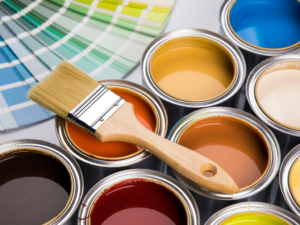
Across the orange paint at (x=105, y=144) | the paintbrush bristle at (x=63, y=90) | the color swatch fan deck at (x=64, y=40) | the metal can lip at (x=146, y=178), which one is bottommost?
the metal can lip at (x=146, y=178)

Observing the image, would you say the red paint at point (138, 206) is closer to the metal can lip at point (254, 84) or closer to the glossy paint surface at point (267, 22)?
the metal can lip at point (254, 84)

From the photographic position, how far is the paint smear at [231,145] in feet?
6.26

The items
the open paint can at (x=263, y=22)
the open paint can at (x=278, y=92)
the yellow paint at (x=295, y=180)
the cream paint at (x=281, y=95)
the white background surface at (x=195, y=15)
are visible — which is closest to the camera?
the yellow paint at (x=295, y=180)

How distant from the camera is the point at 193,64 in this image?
2350 millimetres

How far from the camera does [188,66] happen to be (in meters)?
2.35

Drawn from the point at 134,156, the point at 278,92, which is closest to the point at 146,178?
the point at 134,156

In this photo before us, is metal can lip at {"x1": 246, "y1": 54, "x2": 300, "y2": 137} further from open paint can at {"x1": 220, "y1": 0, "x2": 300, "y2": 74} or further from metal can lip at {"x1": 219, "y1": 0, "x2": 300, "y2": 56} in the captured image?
open paint can at {"x1": 220, "y1": 0, "x2": 300, "y2": 74}

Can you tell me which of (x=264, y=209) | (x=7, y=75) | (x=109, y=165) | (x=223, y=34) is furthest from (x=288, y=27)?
(x=7, y=75)

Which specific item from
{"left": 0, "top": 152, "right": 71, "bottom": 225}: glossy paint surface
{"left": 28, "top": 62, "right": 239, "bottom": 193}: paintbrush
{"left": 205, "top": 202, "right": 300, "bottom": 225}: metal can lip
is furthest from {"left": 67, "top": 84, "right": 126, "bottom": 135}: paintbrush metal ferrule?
{"left": 205, "top": 202, "right": 300, "bottom": 225}: metal can lip

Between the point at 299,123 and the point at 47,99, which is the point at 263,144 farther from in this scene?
the point at 47,99

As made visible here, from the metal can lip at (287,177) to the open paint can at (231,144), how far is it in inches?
1.6

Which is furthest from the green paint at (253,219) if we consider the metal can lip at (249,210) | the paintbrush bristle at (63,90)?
the paintbrush bristle at (63,90)

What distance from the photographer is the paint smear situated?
75.2 inches

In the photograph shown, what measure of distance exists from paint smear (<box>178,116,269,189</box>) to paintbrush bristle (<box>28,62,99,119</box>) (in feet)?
1.84
